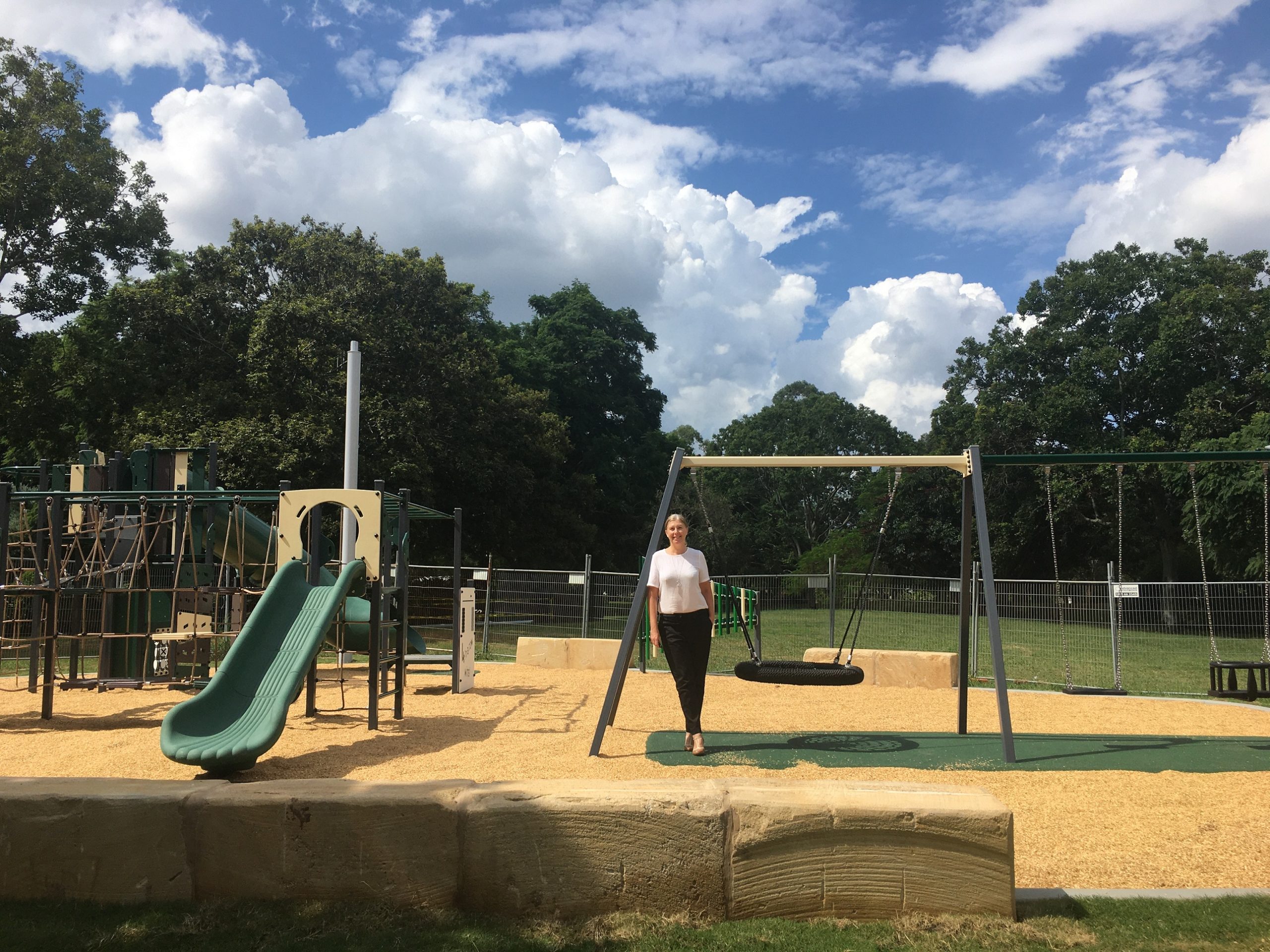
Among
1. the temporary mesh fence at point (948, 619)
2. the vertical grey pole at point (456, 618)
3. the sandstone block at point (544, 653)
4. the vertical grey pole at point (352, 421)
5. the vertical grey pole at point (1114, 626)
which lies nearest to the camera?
the vertical grey pole at point (456, 618)

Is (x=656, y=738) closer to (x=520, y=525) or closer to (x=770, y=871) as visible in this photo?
(x=770, y=871)

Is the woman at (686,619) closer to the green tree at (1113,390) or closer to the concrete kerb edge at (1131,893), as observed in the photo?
the concrete kerb edge at (1131,893)

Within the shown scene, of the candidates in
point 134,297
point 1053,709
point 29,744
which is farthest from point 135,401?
point 1053,709

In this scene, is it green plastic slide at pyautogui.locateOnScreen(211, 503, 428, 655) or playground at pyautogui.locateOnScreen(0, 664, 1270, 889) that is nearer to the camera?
playground at pyautogui.locateOnScreen(0, 664, 1270, 889)

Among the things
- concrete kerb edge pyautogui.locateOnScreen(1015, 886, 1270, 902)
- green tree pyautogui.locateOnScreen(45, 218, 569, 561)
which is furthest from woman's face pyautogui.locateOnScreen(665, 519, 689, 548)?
green tree pyautogui.locateOnScreen(45, 218, 569, 561)

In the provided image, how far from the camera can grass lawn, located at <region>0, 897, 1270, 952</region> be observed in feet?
9.59

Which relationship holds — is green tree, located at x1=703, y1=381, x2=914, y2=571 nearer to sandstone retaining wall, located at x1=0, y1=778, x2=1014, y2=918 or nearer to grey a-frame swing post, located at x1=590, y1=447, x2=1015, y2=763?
grey a-frame swing post, located at x1=590, y1=447, x2=1015, y2=763

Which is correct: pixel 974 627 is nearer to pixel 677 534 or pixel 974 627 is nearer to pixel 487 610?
pixel 677 534

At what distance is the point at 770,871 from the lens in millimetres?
3170

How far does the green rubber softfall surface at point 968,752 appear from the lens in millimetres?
6098

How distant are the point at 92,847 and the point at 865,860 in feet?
8.72

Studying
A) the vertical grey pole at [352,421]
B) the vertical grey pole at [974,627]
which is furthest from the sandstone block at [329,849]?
the vertical grey pole at [352,421]

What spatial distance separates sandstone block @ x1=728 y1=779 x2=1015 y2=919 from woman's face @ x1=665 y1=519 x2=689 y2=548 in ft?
10.7

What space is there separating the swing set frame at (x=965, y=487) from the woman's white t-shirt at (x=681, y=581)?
29 cm
